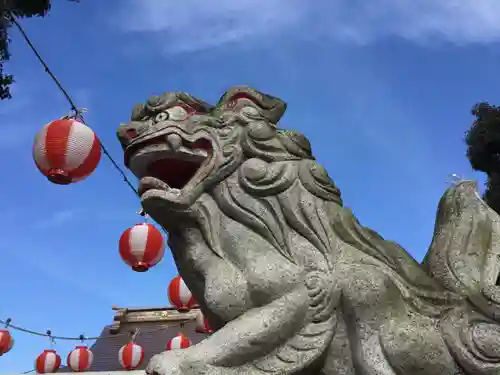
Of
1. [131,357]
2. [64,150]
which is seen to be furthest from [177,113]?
[131,357]

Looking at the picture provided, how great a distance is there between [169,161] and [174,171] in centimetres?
6

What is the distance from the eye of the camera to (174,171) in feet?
5.69

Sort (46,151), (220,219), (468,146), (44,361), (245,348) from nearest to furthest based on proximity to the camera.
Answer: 1. (245,348)
2. (220,219)
3. (46,151)
4. (468,146)
5. (44,361)

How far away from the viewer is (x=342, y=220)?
5.49 feet

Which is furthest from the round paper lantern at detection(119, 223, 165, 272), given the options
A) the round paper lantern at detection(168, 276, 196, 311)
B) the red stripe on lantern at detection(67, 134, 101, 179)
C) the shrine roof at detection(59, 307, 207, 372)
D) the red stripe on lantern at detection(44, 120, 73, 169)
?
the shrine roof at detection(59, 307, 207, 372)

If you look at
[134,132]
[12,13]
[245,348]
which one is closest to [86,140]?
[12,13]

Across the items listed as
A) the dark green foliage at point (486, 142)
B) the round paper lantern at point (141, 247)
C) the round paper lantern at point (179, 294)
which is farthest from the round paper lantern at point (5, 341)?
the dark green foliage at point (486, 142)

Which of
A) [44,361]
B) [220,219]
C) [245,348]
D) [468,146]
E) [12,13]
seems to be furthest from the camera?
[44,361]

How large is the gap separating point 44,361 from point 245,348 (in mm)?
9180

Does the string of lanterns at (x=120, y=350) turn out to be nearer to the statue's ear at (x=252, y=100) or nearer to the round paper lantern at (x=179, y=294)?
the round paper lantern at (x=179, y=294)

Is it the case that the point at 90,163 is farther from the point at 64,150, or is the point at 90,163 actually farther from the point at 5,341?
the point at 5,341

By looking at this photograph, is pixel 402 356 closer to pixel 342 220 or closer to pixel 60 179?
pixel 342 220

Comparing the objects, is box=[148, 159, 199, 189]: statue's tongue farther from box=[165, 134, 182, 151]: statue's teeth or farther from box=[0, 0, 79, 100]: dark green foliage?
box=[0, 0, 79, 100]: dark green foliage

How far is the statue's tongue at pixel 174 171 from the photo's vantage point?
5.54ft
